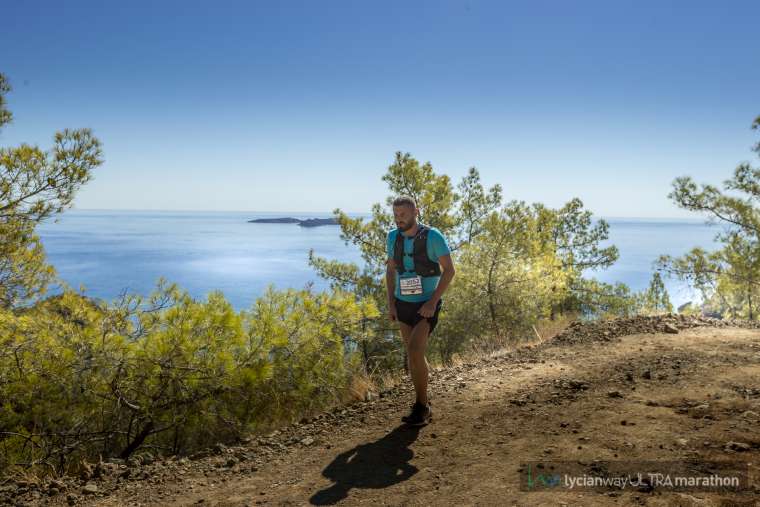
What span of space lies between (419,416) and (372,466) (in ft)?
2.76

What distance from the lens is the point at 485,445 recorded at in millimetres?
3818

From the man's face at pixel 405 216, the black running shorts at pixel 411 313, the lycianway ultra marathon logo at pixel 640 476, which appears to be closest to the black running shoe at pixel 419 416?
the black running shorts at pixel 411 313

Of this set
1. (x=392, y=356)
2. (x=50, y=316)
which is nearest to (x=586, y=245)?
(x=392, y=356)

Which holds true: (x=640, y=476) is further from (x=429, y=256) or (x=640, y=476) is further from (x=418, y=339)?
(x=429, y=256)

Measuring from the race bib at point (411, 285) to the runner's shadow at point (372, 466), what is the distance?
125 cm

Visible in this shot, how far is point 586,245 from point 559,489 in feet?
95.4

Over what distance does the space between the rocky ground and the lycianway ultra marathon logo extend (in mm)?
48

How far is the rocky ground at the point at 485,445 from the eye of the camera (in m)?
3.21

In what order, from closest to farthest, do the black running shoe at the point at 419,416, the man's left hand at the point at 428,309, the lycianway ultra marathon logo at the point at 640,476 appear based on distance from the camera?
the lycianway ultra marathon logo at the point at 640,476 < the man's left hand at the point at 428,309 < the black running shoe at the point at 419,416

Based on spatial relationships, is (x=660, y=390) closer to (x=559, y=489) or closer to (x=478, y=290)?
(x=559, y=489)

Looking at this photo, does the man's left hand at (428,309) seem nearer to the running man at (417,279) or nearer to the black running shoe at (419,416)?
the running man at (417,279)

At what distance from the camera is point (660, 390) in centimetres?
466

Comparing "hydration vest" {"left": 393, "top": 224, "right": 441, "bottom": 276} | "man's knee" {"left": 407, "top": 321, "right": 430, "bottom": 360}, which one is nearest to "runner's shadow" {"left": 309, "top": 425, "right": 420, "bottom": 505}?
"man's knee" {"left": 407, "top": 321, "right": 430, "bottom": 360}

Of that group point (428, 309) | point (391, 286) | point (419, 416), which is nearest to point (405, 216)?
point (391, 286)
